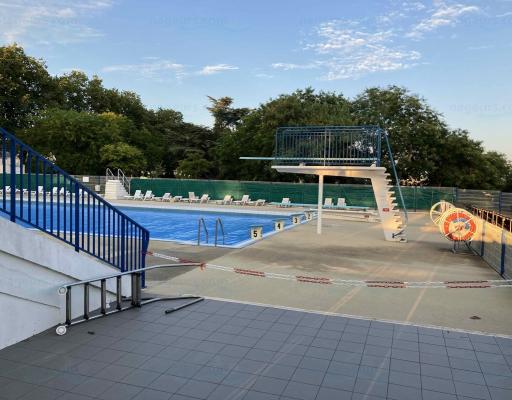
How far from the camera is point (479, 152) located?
36.7 metres

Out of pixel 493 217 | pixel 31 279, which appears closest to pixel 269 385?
pixel 31 279

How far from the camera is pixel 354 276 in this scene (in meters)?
9.47

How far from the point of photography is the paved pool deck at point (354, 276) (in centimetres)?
684

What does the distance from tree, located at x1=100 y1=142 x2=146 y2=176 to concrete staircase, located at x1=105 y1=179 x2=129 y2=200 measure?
25.5 feet

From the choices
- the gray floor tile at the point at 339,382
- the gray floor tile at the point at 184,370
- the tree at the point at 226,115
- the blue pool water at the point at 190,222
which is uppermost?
the tree at the point at 226,115

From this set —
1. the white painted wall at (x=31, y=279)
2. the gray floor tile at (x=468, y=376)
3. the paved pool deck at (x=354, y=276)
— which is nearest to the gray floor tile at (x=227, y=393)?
the gray floor tile at (x=468, y=376)

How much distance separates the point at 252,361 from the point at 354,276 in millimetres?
5107

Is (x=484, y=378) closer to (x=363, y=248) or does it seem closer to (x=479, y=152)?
(x=363, y=248)

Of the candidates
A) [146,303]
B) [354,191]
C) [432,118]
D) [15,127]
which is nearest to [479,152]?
[432,118]

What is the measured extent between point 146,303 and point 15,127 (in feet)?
174

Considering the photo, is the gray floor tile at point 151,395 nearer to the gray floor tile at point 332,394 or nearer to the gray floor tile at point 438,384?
the gray floor tile at point 332,394

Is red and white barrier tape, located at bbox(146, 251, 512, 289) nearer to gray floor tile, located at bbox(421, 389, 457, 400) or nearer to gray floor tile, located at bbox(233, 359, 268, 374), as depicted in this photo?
gray floor tile, located at bbox(233, 359, 268, 374)

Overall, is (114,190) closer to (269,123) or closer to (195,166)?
(195,166)

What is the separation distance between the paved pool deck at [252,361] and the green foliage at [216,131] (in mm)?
28692
